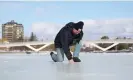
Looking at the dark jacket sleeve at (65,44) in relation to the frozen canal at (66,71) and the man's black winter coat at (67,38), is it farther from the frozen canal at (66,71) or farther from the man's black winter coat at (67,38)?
the frozen canal at (66,71)

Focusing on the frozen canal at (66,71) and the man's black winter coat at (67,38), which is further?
Result: the man's black winter coat at (67,38)

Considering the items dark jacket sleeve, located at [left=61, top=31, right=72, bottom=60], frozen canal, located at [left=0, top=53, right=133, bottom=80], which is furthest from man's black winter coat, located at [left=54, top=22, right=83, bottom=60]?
frozen canal, located at [left=0, top=53, right=133, bottom=80]

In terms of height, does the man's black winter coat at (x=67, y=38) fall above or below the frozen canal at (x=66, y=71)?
above

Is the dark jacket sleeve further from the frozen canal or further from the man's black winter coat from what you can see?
the frozen canal

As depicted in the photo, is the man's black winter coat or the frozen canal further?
the man's black winter coat

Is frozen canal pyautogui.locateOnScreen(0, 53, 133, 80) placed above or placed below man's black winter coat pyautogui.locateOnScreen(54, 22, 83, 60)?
below

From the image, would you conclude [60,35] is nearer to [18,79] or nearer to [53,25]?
[53,25]

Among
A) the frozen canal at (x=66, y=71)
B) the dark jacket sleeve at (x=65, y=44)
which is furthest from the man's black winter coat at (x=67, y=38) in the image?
the frozen canal at (x=66, y=71)

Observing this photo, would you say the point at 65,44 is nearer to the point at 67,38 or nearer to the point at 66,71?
the point at 67,38

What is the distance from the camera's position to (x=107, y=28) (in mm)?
5297

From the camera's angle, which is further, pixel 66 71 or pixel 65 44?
pixel 65 44

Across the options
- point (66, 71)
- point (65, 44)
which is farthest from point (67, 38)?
point (66, 71)

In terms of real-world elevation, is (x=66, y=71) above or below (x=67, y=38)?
below

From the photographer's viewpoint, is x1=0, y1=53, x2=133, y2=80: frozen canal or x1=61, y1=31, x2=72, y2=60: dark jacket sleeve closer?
x1=0, y1=53, x2=133, y2=80: frozen canal
